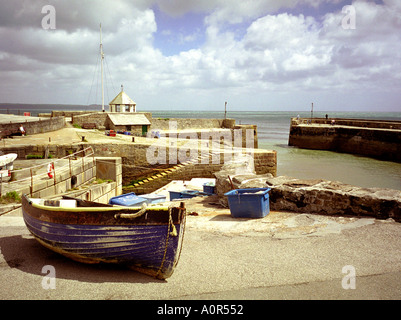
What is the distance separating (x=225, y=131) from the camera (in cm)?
4003

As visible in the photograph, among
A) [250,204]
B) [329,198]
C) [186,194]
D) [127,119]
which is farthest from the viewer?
[127,119]

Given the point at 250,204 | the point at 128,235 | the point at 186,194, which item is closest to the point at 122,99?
the point at 186,194

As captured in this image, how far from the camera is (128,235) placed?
4.59 metres

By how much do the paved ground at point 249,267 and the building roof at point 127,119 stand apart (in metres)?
26.2

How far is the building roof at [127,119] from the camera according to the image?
1267 inches

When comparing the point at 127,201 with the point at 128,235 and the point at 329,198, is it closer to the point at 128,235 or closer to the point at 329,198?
the point at 128,235

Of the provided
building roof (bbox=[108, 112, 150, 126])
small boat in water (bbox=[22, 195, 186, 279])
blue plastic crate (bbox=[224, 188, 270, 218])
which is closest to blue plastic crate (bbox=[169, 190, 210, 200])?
blue plastic crate (bbox=[224, 188, 270, 218])

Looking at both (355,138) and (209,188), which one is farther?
(355,138)

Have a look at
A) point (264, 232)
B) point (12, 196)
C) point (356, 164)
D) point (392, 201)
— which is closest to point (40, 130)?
point (12, 196)

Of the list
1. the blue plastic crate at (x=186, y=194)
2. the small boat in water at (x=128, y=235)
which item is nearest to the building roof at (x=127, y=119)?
the blue plastic crate at (x=186, y=194)

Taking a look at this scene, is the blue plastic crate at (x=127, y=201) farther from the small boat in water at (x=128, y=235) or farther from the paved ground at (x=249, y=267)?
the small boat in water at (x=128, y=235)

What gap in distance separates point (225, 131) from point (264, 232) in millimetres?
34010

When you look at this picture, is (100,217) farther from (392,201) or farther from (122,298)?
(392,201)

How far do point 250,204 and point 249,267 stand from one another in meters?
2.75
